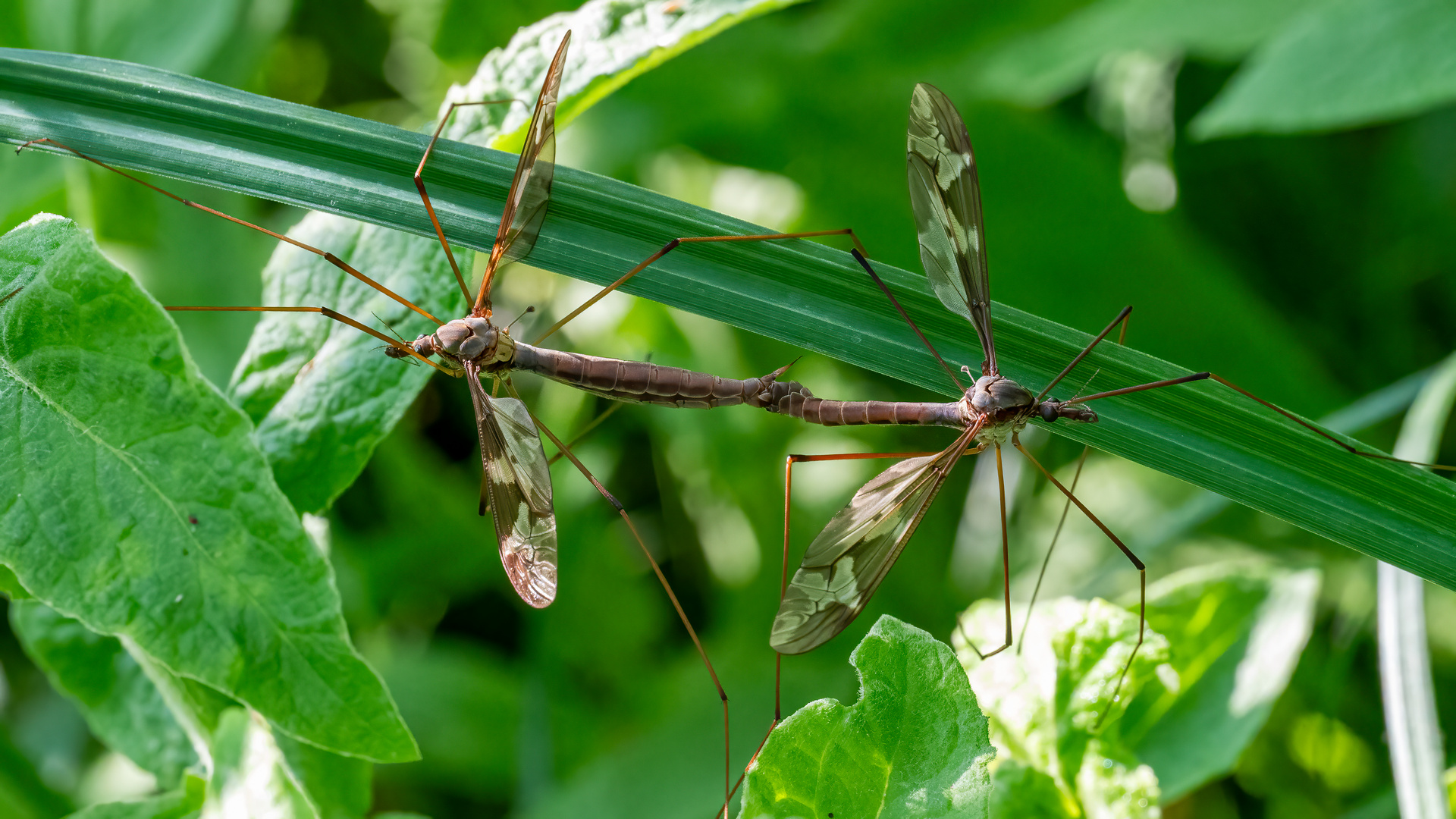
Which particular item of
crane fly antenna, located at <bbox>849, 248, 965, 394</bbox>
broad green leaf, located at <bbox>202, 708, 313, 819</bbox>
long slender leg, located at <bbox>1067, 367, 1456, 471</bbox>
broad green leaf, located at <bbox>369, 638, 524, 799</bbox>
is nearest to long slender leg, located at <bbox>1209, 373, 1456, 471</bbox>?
long slender leg, located at <bbox>1067, 367, 1456, 471</bbox>

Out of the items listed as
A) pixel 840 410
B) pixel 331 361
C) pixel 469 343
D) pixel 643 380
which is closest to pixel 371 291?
pixel 331 361

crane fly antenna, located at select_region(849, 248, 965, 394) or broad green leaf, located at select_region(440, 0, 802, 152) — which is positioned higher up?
broad green leaf, located at select_region(440, 0, 802, 152)

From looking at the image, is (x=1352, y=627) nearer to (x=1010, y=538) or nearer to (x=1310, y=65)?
(x=1010, y=538)

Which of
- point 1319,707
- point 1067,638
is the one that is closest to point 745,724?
point 1067,638

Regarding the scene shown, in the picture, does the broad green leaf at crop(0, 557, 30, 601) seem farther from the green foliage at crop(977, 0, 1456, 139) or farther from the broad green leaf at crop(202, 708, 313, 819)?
the green foliage at crop(977, 0, 1456, 139)

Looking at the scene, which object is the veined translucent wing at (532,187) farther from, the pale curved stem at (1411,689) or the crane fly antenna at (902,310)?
the pale curved stem at (1411,689)

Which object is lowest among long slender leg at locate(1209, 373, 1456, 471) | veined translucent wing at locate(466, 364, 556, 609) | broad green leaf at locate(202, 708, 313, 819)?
broad green leaf at locate(202, 708, 313, 819)

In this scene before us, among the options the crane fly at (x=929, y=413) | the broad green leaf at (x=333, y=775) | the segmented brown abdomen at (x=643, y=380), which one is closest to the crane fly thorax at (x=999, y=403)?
the crane fly at (x=929, y=413)
